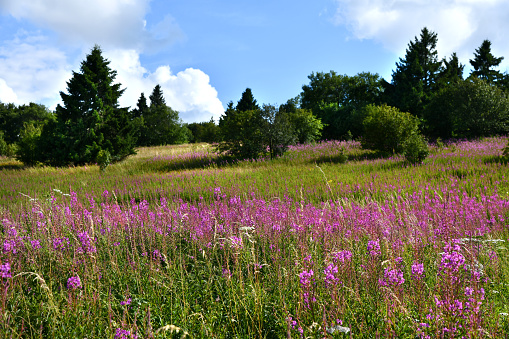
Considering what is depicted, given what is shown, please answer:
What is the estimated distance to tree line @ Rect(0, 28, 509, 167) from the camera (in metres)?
17.7

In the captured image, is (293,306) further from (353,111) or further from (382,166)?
(353,111)

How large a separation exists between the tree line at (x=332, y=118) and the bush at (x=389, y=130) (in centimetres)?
5

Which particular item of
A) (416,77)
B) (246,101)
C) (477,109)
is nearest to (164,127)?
(246,101)

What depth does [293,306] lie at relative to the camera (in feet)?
8.07

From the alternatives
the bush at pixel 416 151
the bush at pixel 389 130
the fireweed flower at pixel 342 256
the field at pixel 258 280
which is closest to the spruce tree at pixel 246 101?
the bush at pixel 389 130

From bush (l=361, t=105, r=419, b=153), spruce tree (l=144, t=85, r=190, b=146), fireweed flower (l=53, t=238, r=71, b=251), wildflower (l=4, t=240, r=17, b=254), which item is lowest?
fireweed flower (l=53, t=238, r=71, b=251)

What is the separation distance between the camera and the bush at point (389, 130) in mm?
16141

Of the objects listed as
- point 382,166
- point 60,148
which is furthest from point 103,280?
point 60,148

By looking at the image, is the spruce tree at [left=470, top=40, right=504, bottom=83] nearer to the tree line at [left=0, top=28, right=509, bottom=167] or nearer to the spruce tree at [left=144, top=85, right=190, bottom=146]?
the tree line at [left=0, top=28, right=509, bottom=167]

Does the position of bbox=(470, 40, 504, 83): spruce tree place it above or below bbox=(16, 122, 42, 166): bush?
above

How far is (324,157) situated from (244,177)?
628 centimetres

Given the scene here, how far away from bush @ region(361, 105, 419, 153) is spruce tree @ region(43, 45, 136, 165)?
17.3 metres

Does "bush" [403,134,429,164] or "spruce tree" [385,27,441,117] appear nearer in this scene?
"bush" [403,134,429,164]

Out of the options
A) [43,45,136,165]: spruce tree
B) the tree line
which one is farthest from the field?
[43,45,136,165]: spruce tree
